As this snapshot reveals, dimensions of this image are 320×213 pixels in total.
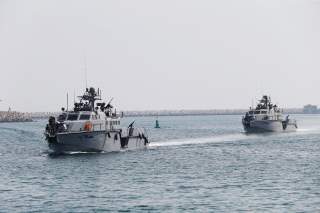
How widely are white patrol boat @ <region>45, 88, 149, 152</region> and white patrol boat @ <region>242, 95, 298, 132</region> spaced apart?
6255cm

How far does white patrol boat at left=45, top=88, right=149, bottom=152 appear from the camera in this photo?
81250mm

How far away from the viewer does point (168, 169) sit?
6912 cm

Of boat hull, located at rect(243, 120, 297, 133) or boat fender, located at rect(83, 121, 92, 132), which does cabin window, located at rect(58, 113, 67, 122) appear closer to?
boat fender, located at rect(83, 121, 92, 132)

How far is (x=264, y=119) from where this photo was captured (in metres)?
151

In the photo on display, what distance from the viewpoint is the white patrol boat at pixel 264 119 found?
149 m

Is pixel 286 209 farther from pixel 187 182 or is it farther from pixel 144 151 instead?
pixel 144 151

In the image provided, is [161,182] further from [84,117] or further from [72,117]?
[72,117]

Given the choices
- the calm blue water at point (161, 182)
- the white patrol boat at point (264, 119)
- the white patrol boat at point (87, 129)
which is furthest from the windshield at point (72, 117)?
the white patrol boat at point (264, 119)

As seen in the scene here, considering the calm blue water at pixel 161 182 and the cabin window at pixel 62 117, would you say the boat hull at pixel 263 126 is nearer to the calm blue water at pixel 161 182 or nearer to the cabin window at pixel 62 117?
the calm blue water at pixel 161 182

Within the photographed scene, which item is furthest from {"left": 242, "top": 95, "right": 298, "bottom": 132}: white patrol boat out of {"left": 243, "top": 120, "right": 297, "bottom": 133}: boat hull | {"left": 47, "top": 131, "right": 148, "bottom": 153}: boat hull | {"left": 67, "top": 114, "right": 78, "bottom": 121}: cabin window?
{"left": 67, "top": 114, "right": 78, "bottom": 121}: cabin window

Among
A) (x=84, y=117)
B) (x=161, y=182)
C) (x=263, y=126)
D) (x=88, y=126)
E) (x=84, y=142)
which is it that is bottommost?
(x=161, y=182)

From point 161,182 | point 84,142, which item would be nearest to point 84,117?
point 84,142

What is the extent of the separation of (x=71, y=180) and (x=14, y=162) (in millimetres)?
21492

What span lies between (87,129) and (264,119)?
248 feet
